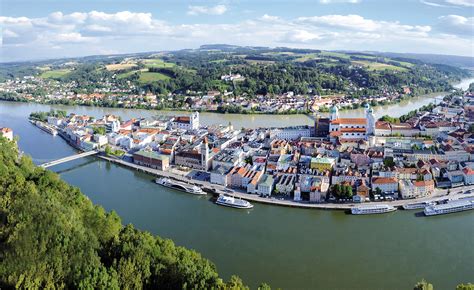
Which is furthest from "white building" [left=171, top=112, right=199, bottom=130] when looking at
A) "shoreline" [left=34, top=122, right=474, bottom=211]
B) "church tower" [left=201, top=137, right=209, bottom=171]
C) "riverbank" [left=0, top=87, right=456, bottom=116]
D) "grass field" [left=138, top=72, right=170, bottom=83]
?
"grass field" [left=138, top=72, right=170, bottom=83]

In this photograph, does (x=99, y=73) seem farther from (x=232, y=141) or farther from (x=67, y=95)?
(x=232, y=141)

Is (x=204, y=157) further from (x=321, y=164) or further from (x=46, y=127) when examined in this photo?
(x=46, y=127)

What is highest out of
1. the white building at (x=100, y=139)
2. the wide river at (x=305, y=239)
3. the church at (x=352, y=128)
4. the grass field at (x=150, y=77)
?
the grass field at (x=150, y=77)

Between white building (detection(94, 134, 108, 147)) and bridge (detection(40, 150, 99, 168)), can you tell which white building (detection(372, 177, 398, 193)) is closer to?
bridge (detection(40, 150, 99, 168))

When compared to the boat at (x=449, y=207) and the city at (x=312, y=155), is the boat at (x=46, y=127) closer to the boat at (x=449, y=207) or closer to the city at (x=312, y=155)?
the city at (x=312, y=155)

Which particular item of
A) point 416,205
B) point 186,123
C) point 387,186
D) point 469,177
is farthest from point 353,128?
point 186,123

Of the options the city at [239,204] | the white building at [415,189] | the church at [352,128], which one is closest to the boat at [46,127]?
the city at [239,204]

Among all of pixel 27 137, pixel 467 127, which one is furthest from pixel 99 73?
pixel 467 127
